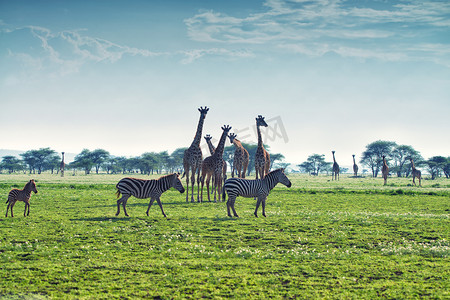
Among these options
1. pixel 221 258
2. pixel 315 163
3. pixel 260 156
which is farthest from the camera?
pixel 315 163

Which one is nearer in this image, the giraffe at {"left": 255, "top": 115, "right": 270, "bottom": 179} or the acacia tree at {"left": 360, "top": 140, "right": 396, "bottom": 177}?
the giraffe at {"left": 255, "top": 115, "right": 270, "bottom": 179}

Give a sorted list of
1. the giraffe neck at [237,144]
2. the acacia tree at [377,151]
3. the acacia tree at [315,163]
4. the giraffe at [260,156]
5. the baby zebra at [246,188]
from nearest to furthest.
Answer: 1. the baby zebra at [246,188]
2. the giraffe at [260,156]
3. the giraffe neck at [237,144]
4. the acacia tree at [377,151]
5. the acacia tree at [315,163]

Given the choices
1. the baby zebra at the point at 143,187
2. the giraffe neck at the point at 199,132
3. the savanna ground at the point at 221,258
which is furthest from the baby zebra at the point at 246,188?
the giraffe neck at the point at 199,132

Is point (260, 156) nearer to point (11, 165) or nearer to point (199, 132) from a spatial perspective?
point (199, 132)

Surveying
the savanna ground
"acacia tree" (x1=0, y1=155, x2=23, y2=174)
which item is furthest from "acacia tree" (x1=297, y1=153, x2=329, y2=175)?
the savanna ground

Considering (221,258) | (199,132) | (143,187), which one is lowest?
(221,258)

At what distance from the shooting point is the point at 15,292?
7.58 metres

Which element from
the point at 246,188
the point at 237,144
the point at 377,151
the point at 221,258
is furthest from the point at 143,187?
the point at 377,151

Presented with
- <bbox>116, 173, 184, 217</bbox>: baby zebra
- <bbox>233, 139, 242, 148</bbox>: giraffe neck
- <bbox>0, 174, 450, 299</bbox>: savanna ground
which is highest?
<bbox>233, 139, 242, 148</bbox>: giraffe neck

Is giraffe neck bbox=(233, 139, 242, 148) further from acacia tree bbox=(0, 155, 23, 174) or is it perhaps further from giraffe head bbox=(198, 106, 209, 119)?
acacia tree bbox=(0, 155, 23, 174)

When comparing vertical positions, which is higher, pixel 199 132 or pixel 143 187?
pixel 199 132

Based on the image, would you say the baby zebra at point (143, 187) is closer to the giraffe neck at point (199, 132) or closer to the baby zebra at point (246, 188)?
the baby zebra at point (246, 188)

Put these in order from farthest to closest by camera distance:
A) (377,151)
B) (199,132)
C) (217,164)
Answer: (377,151)
(199,132)
(217,164)

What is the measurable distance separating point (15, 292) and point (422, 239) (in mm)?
13449
